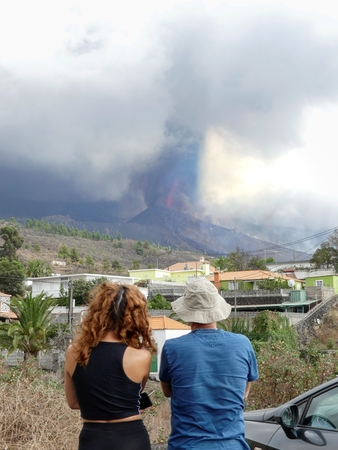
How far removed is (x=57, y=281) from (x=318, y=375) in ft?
208

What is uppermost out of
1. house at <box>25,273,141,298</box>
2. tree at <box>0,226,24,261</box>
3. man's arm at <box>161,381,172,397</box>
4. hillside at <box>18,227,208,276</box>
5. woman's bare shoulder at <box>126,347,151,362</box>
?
hillside at <box>18,227,208,276</box>

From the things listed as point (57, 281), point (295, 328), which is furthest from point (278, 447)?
point (57, 281)

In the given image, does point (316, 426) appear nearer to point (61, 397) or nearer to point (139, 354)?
point (139, 354)

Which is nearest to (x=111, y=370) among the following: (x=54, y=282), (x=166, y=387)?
(x=166, y=387)

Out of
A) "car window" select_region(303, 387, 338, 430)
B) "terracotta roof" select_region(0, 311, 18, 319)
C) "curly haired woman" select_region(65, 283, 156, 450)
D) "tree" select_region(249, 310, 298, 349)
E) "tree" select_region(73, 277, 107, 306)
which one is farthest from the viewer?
"tree" select_region(73, 277, 107, 306)

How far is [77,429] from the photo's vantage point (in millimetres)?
6305

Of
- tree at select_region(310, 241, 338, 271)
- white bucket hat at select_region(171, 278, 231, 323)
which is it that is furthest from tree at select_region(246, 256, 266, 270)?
white bucket hat at select_region(171, 278, 231, 323)

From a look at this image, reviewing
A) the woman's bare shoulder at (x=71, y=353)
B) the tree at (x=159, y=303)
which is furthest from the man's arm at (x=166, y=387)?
the tree at (x=159, y=303)

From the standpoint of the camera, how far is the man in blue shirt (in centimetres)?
309

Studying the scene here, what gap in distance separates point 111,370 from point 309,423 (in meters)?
1.92

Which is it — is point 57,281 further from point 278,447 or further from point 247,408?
point 278,447

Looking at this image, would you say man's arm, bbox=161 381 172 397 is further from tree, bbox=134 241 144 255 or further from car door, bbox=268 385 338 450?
tree, bbox=134 241 144 255

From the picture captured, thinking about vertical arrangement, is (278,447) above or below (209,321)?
below

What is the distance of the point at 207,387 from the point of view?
3148mm
